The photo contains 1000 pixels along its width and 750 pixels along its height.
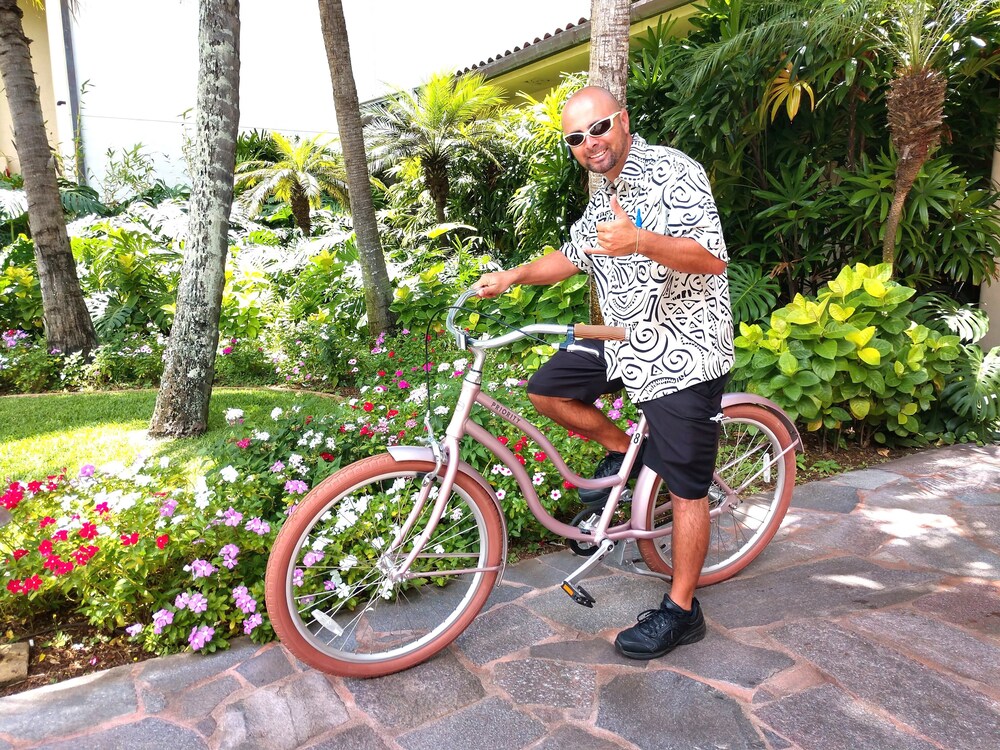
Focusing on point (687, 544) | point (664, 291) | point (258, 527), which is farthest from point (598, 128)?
point (258, 527)

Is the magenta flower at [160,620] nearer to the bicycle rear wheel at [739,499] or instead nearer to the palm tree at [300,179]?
the bicycle rear wheel at [739,499]

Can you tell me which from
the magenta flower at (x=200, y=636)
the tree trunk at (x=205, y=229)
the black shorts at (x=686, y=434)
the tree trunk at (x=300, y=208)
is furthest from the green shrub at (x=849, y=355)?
the tree trunk at (x=300, y=208)

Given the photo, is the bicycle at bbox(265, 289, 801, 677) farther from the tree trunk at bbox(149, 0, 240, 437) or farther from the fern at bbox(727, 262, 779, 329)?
the fern at bbox(727, 262, 779, 329)

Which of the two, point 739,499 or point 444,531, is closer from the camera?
point 444,531

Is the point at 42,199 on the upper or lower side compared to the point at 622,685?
upper

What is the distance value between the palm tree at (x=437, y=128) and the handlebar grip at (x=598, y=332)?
27.4 feet

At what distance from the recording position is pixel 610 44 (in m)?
4.05

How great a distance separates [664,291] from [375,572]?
59.4 inches

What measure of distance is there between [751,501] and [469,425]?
5.91ft

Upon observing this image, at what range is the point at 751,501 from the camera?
139 inches

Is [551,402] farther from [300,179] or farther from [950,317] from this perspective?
[300,179]

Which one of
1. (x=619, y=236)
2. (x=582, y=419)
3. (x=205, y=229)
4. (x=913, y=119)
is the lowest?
(x=582, y=419)

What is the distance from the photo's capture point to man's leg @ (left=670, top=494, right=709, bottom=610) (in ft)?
8.39

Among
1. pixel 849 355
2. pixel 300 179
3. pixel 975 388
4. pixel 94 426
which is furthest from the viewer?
pixel 300 179
